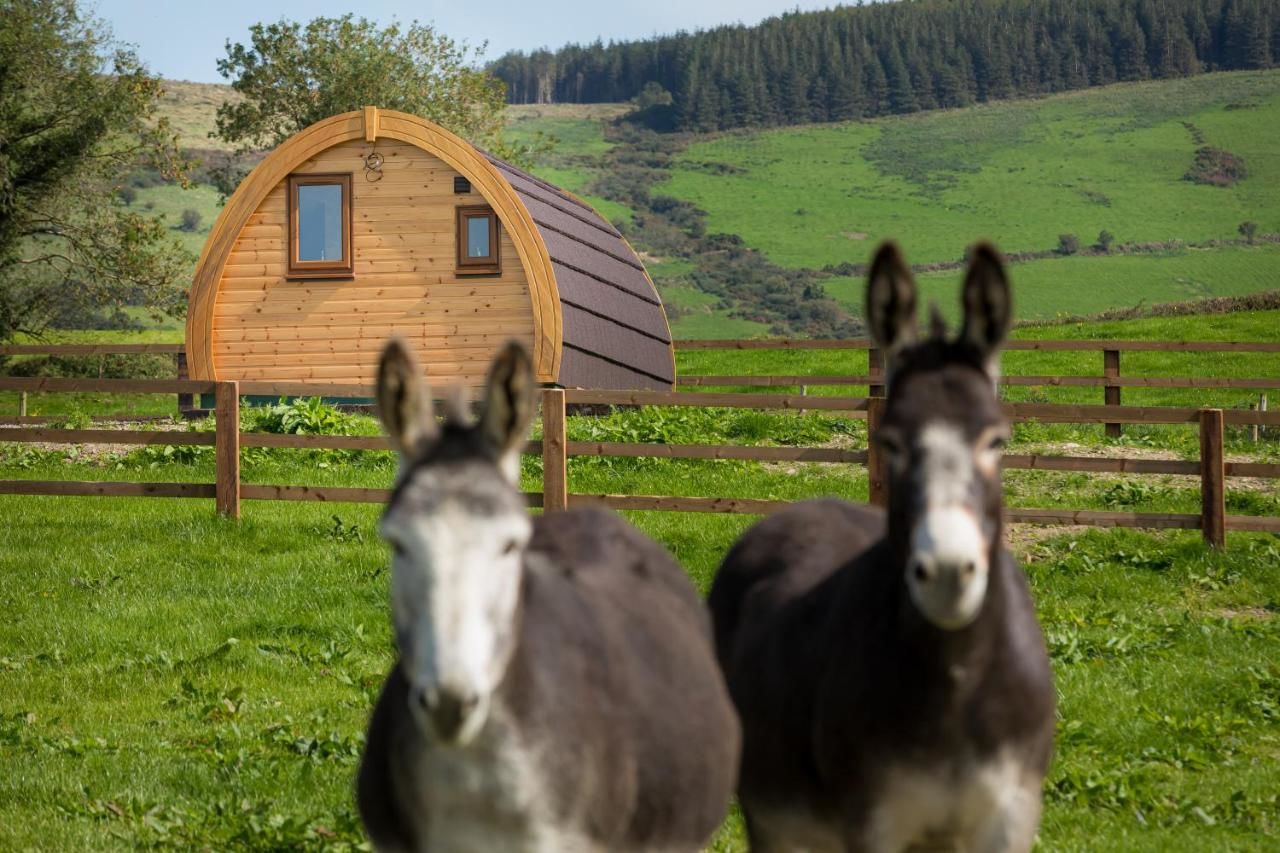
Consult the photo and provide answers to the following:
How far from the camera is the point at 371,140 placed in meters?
22.4

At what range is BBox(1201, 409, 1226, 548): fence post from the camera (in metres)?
11.6

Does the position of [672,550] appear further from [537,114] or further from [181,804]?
[537,114]

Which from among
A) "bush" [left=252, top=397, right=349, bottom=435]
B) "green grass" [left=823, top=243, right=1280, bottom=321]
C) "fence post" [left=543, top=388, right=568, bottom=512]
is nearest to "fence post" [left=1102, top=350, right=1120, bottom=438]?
"fence post" [left=543, top=388, right=568, bottom=512]

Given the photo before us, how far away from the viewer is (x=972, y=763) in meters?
3.71

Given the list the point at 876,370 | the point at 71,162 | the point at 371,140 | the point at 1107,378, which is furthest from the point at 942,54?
the point at 1107,378

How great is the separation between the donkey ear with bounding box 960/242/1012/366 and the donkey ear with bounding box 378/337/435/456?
4.90 ft

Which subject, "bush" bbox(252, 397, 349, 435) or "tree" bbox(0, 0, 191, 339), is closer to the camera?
"bush" bbox(252, 397, 349, 435)

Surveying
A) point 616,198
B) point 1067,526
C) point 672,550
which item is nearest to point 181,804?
point 672,550

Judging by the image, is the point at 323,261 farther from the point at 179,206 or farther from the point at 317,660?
the point at 179,206

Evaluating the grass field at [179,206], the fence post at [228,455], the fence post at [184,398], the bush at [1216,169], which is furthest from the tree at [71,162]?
the bush at [1216,169]

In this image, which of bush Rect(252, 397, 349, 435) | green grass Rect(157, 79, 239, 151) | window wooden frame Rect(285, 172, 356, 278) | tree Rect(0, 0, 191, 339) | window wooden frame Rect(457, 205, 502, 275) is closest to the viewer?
bush Rect(252, 397, 349, 435)

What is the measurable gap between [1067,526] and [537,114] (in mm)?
140155

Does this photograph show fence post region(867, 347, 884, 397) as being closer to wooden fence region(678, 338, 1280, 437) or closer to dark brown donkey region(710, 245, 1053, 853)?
wooden fence region(678, 338, 1280, 437)

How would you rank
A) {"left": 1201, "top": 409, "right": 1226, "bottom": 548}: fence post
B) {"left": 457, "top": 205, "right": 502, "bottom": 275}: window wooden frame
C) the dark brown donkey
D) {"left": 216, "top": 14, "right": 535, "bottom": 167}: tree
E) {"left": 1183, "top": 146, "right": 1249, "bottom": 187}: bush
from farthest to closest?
{"left": 1183, "top": 146, "right": 1249, "bottom": 187}: bush, {"left": 216, "top": 14, "right": 535, "bottom": 167}: tree, {"left": 457, "top": 205, "right": 502, "bottom": 275}: window wooden frame, {"left": 1201, "top": 409, "right": 1226, "bottom": 548}: fence post, the dark brown donkey
